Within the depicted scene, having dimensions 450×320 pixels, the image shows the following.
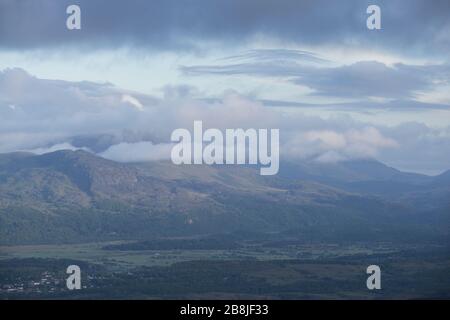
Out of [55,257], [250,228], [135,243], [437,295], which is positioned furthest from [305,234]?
[437,295]

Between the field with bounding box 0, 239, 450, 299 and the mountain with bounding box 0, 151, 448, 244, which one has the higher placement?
the mountain with bounding box 0, 151, 448, 244

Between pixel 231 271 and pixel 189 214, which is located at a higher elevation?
pixel 189 214

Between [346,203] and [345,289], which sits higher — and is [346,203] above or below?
above

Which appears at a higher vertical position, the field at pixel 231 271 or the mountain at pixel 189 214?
the mountain at pixel 189 214

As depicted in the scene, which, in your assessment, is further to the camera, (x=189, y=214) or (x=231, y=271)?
(x=189, y=214)

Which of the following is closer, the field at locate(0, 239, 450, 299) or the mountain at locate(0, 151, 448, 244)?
the field at locate(0, 239, 450, 299)

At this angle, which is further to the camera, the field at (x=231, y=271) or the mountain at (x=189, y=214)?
the mountain at (x=189, y=214)

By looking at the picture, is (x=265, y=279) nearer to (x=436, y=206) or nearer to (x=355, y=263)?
(x=355, y=263)
